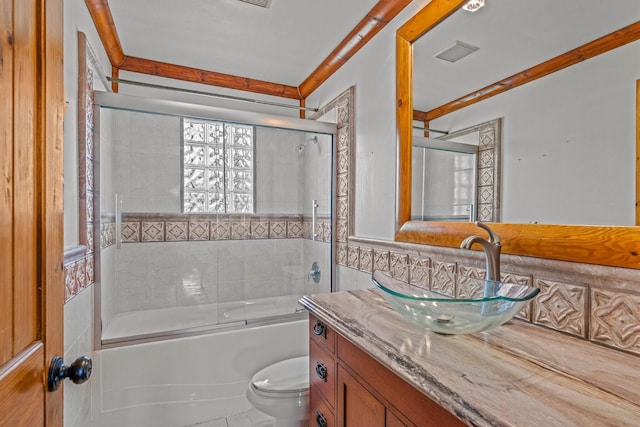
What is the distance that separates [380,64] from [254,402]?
196cm

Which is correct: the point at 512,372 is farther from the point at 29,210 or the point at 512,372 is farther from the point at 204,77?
the point at 204,77

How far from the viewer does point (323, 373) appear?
46.9 inches

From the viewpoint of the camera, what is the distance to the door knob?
0.68 metres

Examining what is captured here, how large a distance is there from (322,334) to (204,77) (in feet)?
7.60

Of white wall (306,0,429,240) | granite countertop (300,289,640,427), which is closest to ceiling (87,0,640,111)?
white wall (306,0,429,240)

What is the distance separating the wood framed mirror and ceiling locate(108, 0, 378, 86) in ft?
1.41

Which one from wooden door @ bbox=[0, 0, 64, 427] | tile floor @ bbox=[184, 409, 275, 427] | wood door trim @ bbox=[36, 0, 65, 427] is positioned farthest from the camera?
tile floor @ bbox=[184, 409, 275, 427]

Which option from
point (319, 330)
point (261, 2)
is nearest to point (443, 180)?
point (319, 330)

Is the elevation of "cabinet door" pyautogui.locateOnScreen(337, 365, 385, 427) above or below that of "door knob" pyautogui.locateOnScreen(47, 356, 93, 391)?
below

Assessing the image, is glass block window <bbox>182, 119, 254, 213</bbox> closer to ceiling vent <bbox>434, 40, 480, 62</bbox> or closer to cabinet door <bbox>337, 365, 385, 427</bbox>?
ceiling vent <bbox>434, 40, 480, 62</bbox>

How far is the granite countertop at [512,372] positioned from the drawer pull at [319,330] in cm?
15

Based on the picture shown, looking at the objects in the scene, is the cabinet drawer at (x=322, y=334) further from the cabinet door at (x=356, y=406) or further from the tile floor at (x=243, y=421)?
the tile floor at (x=243, y=421)

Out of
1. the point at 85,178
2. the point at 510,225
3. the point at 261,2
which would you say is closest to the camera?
the point at 510,225

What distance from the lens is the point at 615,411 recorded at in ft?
1.88
